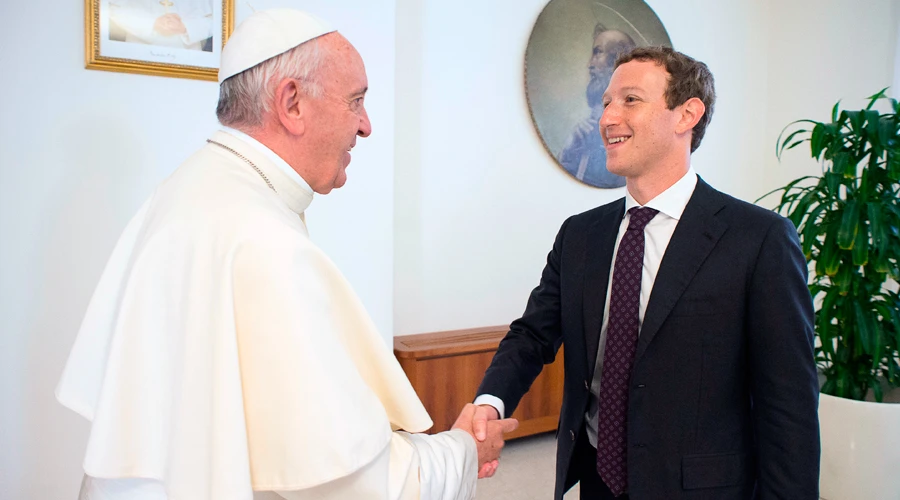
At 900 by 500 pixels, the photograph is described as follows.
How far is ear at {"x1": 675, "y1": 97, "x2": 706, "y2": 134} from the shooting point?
1722mm

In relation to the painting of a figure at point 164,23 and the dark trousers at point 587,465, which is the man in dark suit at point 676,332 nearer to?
the dark trousers at point 587,465

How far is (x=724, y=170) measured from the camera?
17.5ft

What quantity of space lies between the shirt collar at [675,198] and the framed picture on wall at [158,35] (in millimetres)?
1946

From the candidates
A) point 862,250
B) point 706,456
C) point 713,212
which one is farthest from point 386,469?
point 862,250

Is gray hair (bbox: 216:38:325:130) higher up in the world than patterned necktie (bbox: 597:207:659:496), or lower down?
higher up

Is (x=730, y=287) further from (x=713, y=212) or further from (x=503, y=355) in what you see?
(x=503, y=355)

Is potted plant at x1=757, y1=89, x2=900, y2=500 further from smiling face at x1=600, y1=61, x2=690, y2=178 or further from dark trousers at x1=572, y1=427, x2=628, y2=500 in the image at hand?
dark trousers at x1=572, y1=427, x2=628, y2=500

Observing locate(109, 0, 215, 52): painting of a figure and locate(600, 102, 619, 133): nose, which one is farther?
locate(109, 0, 215, 52): painting of a figure

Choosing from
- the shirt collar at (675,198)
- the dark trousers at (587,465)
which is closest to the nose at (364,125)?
the shirt collar at (675,198)

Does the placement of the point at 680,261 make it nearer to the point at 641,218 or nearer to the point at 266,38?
the point at 641,218

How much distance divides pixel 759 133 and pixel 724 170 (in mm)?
495

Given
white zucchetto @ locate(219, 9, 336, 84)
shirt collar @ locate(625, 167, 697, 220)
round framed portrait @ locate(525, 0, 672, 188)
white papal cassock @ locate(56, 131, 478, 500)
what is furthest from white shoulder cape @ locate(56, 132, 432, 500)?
round framed portrait @ locate(525, 0, 672, 188)

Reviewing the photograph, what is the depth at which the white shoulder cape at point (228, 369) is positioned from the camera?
1.04 m

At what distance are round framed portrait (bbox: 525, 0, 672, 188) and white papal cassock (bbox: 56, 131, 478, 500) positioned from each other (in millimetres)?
3364
